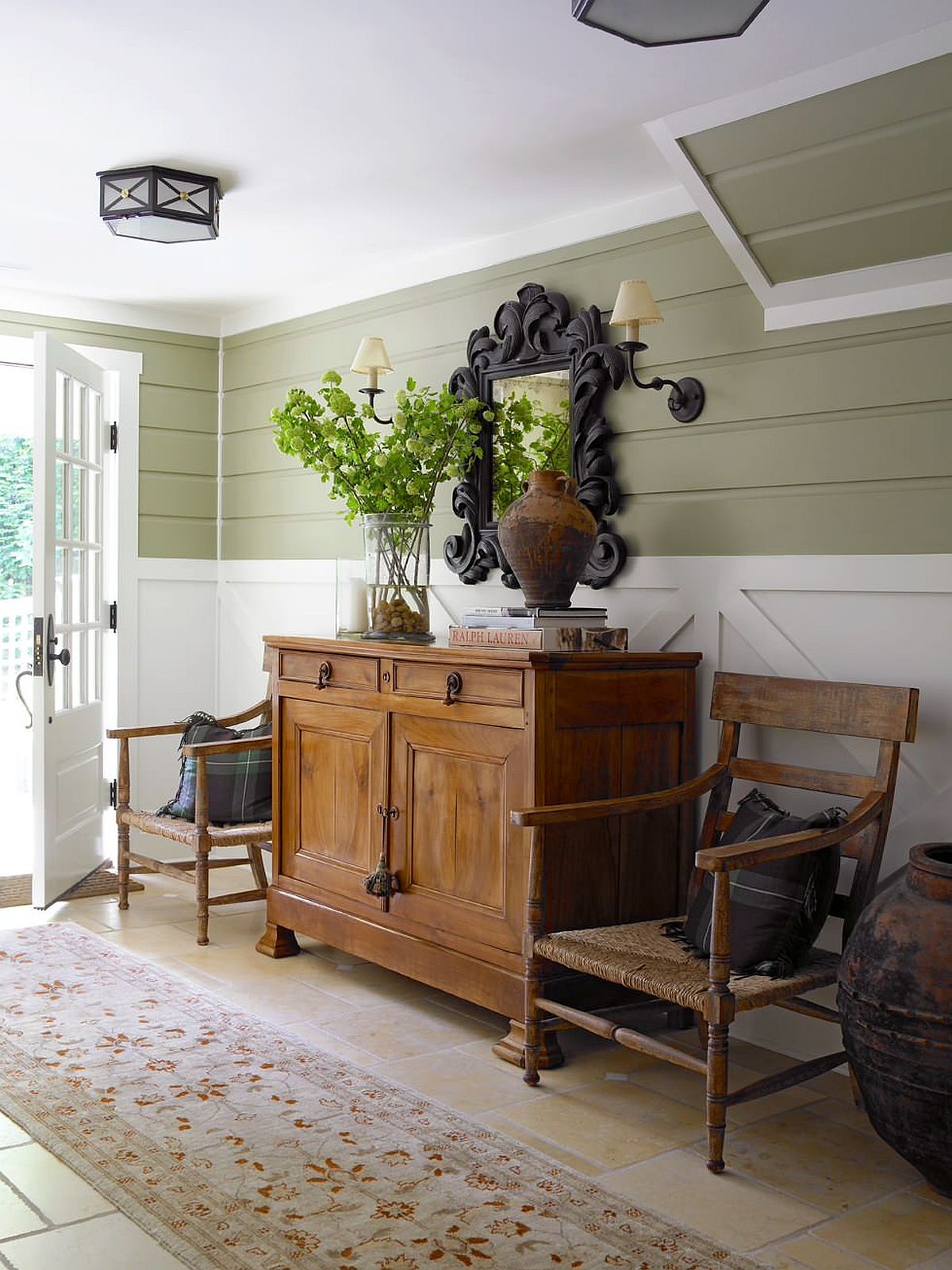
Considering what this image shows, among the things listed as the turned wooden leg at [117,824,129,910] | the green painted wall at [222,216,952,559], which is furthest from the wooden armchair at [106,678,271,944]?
the green painted wall at [222,216,952,559]

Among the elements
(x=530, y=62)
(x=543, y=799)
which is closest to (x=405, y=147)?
(x=530, y=62)

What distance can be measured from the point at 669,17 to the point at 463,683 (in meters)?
1.65

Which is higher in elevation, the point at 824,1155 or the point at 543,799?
the point at 543,799

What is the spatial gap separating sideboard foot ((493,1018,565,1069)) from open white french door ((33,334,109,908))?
2033 mm

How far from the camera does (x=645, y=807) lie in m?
2.94

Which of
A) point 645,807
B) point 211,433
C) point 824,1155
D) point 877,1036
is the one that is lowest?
point 824,1155

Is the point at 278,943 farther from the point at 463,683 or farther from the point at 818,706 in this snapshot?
the point at 818,706

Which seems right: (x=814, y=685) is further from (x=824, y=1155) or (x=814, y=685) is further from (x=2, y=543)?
(x=2, y=543)

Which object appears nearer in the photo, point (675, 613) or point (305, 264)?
point (675, 613)

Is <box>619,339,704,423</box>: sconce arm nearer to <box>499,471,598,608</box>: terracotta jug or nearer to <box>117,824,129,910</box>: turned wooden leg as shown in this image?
<box>499,471,598,608</box>: terracotta jug

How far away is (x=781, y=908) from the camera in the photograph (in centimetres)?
264

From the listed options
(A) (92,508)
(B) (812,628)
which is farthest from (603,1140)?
(A) (92,508)

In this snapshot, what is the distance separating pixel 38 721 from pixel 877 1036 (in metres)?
3.05

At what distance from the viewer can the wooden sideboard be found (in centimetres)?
304
